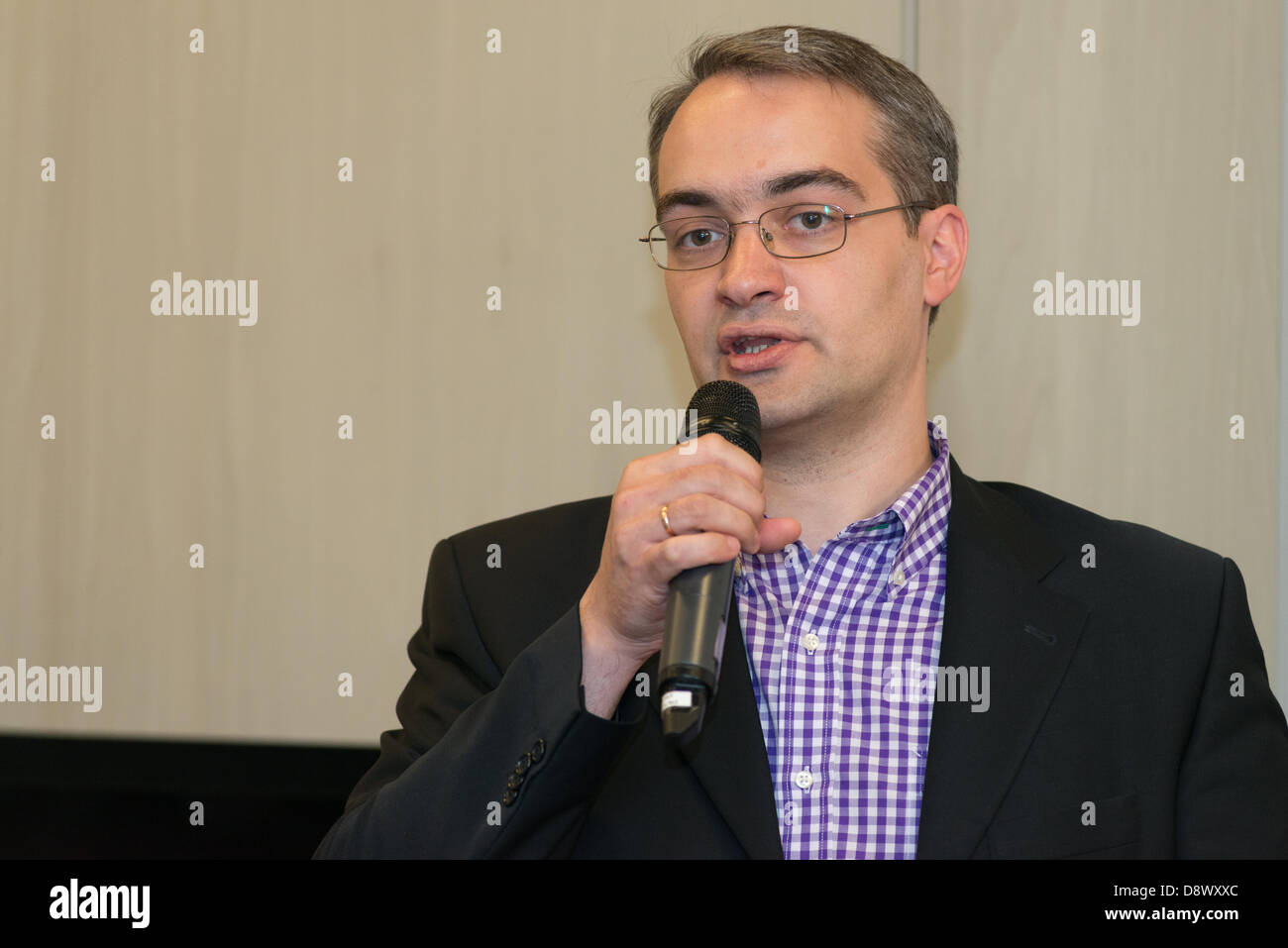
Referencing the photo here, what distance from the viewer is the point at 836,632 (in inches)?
62.8

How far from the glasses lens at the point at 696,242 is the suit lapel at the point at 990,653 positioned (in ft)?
1.53

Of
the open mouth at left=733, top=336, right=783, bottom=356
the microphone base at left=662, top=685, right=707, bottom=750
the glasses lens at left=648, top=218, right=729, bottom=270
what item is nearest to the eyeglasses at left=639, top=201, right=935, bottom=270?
the glasses lens at left=648, top=218, right=729, bottom=270

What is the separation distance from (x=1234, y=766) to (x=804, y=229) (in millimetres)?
848

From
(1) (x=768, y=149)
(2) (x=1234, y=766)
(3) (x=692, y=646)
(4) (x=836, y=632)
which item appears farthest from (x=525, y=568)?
(2) (x=1234, y=766)

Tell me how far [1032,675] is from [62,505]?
176 cm

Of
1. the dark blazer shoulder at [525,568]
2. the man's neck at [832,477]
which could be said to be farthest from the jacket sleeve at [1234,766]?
the dark blazer shoulder at [525,568]

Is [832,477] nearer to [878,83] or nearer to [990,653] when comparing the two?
[990,653]

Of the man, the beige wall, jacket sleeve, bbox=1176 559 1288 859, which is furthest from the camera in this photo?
the beige wall

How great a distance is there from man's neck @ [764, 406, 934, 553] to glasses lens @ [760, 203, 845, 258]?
0.25 meters

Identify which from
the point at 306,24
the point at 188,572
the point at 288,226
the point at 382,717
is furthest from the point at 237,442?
the point at 306,24

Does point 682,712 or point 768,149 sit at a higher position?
point 768,149

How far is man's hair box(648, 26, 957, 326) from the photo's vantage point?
177cm

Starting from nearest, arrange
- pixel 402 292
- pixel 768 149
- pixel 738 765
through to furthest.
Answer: pixel 738 765 < pixel 768 149 < pixel 402 292

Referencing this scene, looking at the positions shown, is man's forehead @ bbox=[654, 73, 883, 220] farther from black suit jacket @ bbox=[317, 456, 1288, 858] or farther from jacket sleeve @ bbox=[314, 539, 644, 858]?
jacket sleeve @ bbox=[314, 539, 644, 858]
